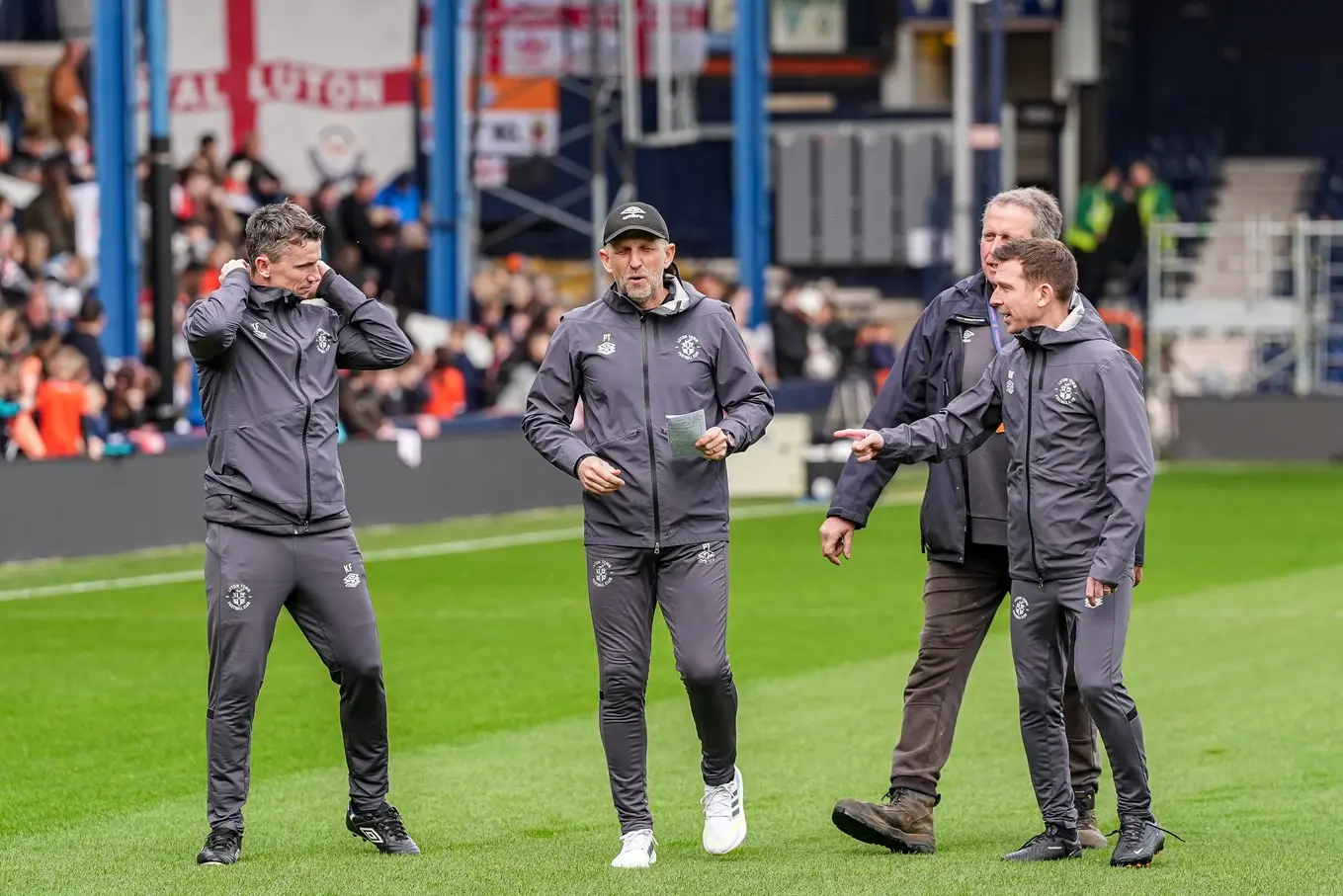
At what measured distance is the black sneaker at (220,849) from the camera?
7537 millimetres

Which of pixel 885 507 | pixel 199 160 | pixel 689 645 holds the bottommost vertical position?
pixel 885 507

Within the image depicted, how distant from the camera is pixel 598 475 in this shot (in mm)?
7305

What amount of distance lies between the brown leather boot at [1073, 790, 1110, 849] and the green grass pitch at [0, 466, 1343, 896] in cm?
23

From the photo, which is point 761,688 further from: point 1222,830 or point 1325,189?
point 1325,189

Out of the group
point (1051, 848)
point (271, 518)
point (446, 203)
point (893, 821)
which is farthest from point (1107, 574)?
point (446, 203)

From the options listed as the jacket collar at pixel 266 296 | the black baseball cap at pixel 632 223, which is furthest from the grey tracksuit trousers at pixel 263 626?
the black baseball cap at pixel 632 223

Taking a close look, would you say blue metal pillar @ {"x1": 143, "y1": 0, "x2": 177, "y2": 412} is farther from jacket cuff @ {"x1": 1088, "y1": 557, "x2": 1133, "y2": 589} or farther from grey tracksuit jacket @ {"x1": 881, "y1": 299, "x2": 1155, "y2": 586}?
jacket cuff @ {"x1": 1088, "y1": 557, "x2": 1133, "y2": 589}

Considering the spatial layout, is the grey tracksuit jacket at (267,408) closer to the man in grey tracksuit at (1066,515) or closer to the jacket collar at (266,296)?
the jacket collar at (266,296)

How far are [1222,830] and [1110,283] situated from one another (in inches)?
1169

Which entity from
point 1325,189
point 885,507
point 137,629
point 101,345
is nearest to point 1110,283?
point 1325,189

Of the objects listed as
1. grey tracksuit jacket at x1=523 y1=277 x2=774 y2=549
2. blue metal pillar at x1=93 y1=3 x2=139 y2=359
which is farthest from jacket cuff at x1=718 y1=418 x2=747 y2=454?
blue metal pillar at x1=93 y1=3 x2=139 y2=359

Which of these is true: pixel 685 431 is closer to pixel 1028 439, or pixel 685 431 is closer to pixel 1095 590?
pixel 1028 439

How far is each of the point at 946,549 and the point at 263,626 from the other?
7.08ft

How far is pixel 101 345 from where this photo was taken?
20016 millimetres
